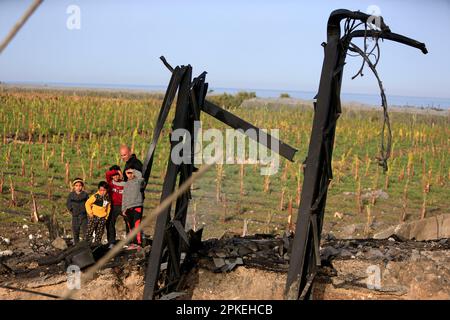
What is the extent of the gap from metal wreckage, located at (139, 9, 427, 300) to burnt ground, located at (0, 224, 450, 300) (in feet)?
1.76

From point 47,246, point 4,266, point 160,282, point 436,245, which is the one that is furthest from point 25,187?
point 436,245

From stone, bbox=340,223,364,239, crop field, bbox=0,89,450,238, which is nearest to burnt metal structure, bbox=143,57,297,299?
crop field, bbox=0,89,450,238

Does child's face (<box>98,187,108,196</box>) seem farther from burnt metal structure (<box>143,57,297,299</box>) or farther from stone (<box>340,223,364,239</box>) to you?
stone (<box>340,223,364,239</box>)

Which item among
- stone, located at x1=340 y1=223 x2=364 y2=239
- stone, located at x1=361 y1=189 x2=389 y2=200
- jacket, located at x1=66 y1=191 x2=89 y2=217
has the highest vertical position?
jacket, located at x1=66 y1=191 x2=89 y2=217

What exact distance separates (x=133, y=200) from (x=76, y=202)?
50.3 inches

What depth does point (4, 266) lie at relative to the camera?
619 cm

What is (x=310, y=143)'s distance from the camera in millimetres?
5117

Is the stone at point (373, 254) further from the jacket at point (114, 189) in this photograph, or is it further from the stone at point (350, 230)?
the stone at point (350, 230)

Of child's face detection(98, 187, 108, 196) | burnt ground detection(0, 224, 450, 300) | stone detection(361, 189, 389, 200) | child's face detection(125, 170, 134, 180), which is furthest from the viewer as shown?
stone detection(361, 189, 389, 200)

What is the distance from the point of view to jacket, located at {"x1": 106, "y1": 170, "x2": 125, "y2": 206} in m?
7.48

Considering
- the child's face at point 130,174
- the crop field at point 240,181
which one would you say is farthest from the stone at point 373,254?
the crop field at point 240,181

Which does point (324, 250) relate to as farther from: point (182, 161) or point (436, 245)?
point (182, 161)

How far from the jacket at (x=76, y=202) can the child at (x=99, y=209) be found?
21 centimetres

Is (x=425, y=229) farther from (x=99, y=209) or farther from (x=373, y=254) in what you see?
(x=99, y=209)
